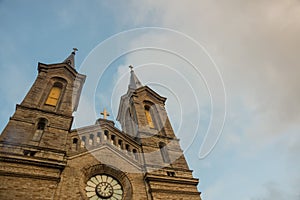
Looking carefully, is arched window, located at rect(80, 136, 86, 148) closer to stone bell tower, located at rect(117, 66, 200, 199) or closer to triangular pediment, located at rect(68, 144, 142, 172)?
triangular pediment, located at rect(68, 144, 142, 172)

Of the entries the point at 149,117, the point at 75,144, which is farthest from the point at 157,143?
the point at 75,144

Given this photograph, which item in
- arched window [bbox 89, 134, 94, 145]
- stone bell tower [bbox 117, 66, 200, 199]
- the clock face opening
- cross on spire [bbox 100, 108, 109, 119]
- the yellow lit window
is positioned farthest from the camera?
→ cross on spire [bbox 100, 108, 109, 119]

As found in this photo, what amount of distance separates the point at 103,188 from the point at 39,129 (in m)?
5.16

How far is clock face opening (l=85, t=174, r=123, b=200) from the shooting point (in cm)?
1110

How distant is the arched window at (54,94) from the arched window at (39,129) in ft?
7.19

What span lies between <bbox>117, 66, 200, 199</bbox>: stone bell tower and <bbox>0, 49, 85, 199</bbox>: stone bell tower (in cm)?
493

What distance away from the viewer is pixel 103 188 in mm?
11461

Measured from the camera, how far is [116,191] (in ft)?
38.1

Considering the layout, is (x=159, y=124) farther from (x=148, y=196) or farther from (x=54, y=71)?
(x=54, y=71)

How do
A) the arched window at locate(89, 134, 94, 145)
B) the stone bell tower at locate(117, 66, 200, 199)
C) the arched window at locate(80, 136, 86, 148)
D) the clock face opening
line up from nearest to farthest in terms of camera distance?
the clock face opening → the stone bell tower at locate(117, 66, 200, 199) → the arched window at locate(80, 136, 86, 148) → the arched window at locate(89, 134, 94, 145)

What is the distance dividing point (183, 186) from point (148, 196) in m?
2.35

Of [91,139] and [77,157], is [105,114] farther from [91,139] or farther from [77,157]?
[77,157]

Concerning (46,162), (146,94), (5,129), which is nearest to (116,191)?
(46,162)

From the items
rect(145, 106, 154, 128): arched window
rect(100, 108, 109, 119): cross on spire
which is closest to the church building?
rect(100, 108, 109, 119): cross on spire
